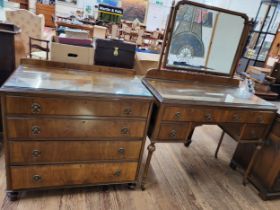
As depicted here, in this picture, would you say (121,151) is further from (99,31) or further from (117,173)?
(99,31)

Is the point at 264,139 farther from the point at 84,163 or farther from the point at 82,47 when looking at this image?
the point at 82,47

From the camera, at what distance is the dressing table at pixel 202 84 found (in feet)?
5.37

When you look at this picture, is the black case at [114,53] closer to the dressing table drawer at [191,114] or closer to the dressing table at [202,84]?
the dressing table at [202,84]

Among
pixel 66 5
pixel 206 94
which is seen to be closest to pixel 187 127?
pixel 206 94

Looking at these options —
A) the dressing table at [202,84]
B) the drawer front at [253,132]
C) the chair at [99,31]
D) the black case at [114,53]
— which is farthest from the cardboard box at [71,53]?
the chair at [99,31]

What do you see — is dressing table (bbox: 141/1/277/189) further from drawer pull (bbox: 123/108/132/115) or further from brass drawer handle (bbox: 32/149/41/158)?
brass drawer handle (bbox: 32/149/41/158)

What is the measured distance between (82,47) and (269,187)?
6.69ft

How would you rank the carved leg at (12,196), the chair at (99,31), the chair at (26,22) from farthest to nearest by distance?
the chair at (99,31)
the chair at (26,22)
the carved leg at (12,196)

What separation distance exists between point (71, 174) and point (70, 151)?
20 centimetres

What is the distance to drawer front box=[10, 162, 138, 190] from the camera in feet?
4.84

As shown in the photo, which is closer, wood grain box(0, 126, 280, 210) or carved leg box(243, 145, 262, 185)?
wood grain box(0, 126, 280, 210)

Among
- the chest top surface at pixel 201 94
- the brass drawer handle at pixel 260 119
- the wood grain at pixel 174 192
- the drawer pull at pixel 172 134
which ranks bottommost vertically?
the wood grain at pixel 174 192

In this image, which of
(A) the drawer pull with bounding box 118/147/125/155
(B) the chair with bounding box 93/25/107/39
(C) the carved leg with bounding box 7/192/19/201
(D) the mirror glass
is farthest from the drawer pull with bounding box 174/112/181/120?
(B) the chair with bounding box 93/25/107/39

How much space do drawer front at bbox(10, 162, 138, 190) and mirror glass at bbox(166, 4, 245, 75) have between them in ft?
3.24
